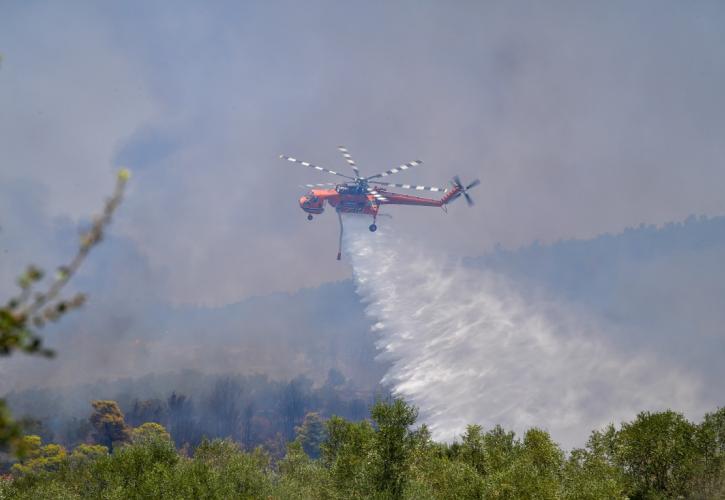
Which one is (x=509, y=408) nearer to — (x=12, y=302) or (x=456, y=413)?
(x=456, y=413)

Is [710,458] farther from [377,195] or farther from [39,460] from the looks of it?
[39,460]

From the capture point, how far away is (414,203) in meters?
152

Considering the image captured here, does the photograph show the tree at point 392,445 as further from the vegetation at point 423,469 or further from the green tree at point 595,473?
the green tree at point 595,473

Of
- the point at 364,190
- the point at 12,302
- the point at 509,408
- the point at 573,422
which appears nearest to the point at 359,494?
the point at 12,302

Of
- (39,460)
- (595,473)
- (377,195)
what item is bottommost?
(595,473)

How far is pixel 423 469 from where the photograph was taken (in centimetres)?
8956

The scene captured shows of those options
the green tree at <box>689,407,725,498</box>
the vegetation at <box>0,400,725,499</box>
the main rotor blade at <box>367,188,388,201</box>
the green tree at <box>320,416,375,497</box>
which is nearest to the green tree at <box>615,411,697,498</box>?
the vegetation at <box>0,400,725,499</box>

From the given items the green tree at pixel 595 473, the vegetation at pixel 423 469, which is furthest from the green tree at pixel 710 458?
the green tree at pixel 595 473

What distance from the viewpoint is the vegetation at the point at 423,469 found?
240 ft

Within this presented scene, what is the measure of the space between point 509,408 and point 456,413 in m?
24.2

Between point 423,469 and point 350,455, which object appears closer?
point 350,455

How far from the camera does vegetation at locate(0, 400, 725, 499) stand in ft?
240

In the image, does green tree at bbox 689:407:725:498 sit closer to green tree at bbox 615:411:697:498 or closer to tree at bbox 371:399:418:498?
green tree at bbox 615:411:697:498

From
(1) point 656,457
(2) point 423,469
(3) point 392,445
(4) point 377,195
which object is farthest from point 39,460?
(1) point 656,457
